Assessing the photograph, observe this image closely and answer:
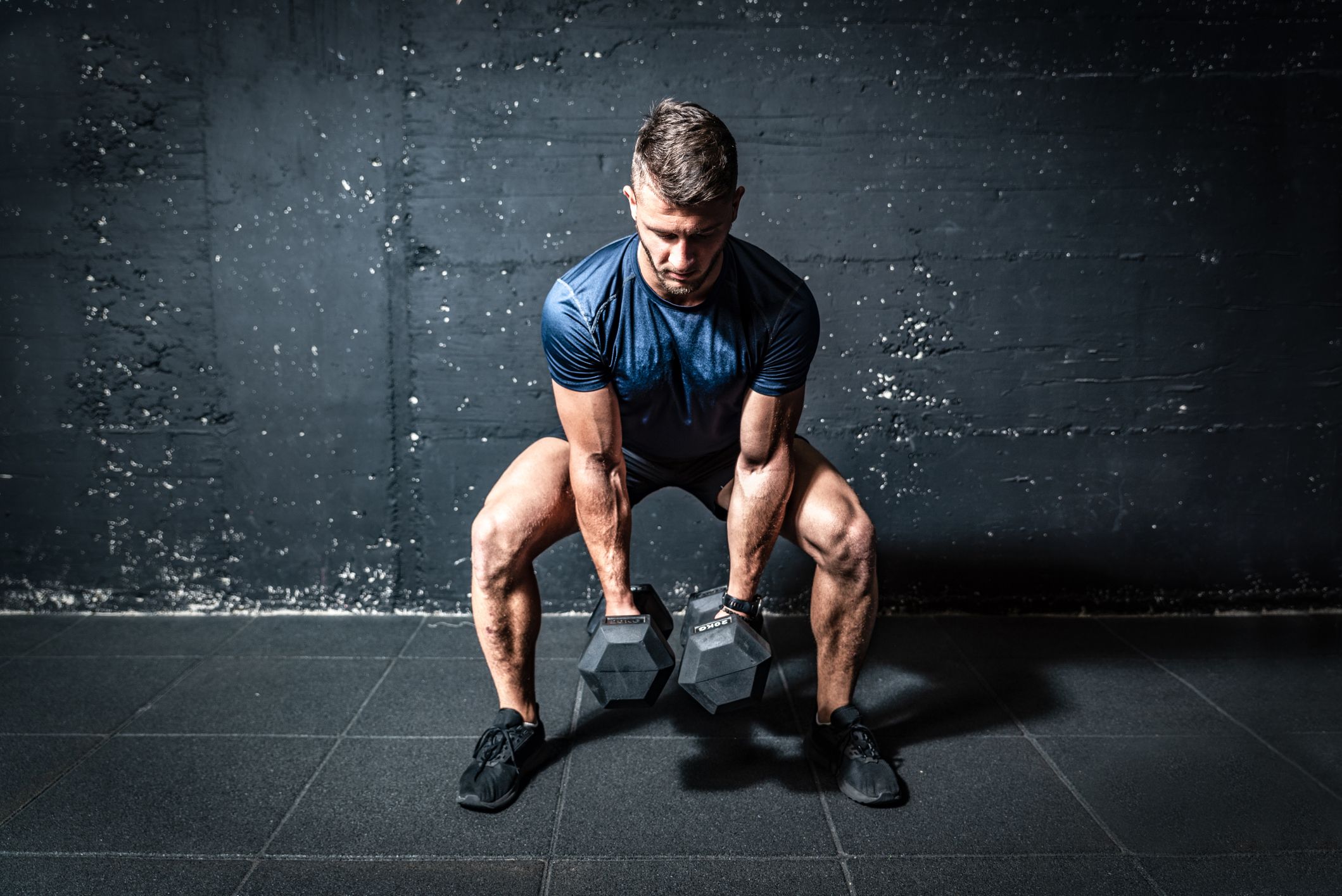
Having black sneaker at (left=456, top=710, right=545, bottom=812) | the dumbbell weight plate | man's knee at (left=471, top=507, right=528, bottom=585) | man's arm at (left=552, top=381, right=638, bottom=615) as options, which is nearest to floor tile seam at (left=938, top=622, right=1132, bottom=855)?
the dumbbell weight plate

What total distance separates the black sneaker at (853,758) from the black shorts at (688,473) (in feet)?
1.68

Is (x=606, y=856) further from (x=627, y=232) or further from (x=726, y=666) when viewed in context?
(x=627, y=232)

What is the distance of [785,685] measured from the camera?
231 centimetres

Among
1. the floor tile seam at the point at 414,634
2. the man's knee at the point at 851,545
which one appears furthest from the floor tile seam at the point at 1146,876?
the floor tile seam at the point at 414,634

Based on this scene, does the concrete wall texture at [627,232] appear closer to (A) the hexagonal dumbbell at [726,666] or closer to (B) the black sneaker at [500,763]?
(B) the black sneaker at [500,763]

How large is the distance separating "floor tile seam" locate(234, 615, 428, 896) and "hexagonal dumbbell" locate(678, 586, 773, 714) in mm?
810

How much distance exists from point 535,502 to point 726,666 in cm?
51

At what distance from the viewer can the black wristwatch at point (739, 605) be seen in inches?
70.4

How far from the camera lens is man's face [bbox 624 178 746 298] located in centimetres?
151

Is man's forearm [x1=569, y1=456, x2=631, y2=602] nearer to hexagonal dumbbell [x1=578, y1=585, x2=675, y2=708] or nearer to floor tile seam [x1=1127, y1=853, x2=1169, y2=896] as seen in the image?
hexagonal dumbbell [x1=578, y1=585, x2=675, y2=708]

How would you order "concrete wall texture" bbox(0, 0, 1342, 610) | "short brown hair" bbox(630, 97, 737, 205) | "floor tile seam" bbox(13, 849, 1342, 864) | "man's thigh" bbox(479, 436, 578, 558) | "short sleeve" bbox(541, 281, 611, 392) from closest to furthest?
"short brown hair" bbox(630, 97, 737, 205) → "floor tile seam" bbox(13, 849, 1342, 864) → "short sleeve" bbox(541, 281, 611, 392) → "man's thigh" bbox(479, 436, 578, 558) → "concrete wall texture" bbox(0, 0, 1342, 610)

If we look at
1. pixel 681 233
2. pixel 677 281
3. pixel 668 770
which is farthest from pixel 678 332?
pixel 668 770

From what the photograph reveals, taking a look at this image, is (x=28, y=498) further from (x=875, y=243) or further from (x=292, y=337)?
(x=875, y=243)

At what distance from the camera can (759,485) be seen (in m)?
1.80
